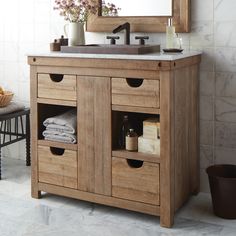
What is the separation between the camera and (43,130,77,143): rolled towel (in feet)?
9.39

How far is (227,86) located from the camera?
292 cm

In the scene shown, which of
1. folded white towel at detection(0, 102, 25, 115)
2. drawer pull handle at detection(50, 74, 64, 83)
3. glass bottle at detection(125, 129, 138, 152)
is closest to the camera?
glass bottle at detection(125, 129, 138, 152)

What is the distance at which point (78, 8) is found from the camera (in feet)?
10.2

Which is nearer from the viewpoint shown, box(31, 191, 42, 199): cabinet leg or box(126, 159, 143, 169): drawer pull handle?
box(126, 159, 143, 169): drawer pull handle

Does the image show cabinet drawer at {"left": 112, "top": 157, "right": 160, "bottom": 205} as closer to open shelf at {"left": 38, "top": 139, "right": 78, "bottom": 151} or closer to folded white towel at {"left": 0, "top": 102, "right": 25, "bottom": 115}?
open shelf at {"left": 38, "top": 139, "right": 78, "bottom": 151}

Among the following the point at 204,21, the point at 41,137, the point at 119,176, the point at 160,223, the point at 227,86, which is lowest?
Result: the point at 160,223

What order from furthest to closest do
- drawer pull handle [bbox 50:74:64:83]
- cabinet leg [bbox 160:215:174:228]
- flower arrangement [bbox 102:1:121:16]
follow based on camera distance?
flower arrangement [bbox 102:1:121:16] < drawer pull handle [bbox 50:74:64:83] < cabinet leg [bbox 160:215:174:228]

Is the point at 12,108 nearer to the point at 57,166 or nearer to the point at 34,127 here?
the point at 34,127

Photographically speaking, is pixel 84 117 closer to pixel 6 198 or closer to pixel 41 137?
pixel 41 137

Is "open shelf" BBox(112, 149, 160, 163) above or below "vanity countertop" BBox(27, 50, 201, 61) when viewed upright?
below

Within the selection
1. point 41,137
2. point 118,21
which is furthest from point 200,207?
point 118,21

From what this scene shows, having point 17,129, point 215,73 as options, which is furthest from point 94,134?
point 17,129

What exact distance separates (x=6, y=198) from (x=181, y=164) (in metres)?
1.19

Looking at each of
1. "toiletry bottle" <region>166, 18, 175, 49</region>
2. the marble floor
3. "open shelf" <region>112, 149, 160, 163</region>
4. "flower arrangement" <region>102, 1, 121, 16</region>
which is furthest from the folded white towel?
"toiletry bottle" <region>166, 18, 175, 49</region>
